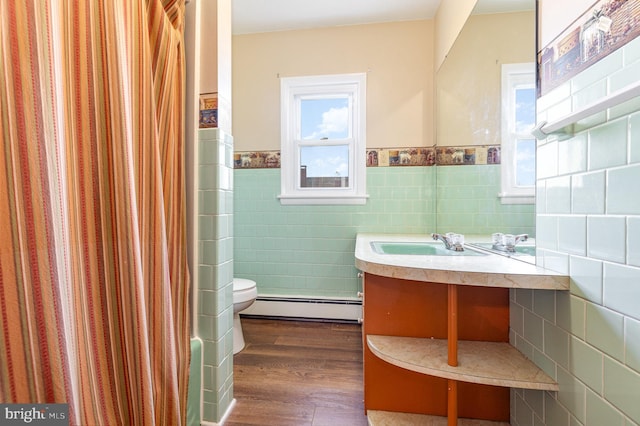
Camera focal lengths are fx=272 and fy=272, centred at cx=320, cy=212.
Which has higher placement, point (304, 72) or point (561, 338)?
point (304, 72)

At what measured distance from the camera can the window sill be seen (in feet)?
7.36

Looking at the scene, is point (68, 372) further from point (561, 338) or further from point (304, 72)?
point (304, 72)

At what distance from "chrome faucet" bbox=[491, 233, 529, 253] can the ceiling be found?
180 cm

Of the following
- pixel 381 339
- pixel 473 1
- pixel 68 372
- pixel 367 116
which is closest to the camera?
pixel 68 372

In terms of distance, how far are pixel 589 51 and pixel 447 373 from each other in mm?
1033

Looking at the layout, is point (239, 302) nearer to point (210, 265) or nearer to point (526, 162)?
point (210, 265)

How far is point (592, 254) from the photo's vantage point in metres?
0.73

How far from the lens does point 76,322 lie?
2.03 ft

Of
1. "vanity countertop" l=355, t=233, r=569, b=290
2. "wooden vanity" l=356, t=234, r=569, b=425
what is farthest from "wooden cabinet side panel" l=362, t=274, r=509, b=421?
"vanity countertop" l=355, t=233, r=569, b=290

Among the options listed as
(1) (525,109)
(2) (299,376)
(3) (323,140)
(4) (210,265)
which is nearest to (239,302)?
(2) (299,376)

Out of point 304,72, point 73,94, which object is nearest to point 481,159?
point 304,72

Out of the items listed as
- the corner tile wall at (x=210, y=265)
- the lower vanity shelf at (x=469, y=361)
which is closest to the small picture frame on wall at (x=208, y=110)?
the corner tile wall at (x=210, y=265)

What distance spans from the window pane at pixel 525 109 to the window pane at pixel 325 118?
52.2 inches

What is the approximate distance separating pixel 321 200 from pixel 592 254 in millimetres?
1721
